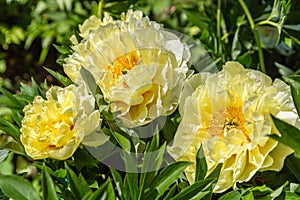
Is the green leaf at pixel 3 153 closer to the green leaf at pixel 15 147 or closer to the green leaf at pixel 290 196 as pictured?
the green leaf at pixel 15 147

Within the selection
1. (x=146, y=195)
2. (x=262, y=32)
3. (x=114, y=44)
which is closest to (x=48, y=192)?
(x=146, y=195)

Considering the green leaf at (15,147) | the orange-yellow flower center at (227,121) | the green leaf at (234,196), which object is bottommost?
the green leaf at (15,147)

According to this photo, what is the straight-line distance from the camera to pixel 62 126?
0.58 metres

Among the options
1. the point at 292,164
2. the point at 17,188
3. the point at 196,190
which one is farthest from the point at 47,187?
the point at 292,164

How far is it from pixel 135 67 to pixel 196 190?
149mm

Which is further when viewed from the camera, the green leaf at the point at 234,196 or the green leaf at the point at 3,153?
the green leaf at the point at 3,153

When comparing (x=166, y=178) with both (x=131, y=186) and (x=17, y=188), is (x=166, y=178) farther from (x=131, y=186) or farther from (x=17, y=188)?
(x=17, y=188)

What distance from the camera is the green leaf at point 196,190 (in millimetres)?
533

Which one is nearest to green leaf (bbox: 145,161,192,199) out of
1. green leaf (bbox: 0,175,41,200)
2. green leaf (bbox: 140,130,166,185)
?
green leaf (bbox: 140,130,166,185)

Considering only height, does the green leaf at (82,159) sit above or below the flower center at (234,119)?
below

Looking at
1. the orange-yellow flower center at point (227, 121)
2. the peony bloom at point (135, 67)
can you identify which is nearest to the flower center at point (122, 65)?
the peony bloom at point (135, 67)

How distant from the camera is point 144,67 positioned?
602 millimetres

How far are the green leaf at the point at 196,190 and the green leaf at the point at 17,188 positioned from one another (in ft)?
0.43

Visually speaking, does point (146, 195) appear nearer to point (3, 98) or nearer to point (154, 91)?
point (154, 91)
